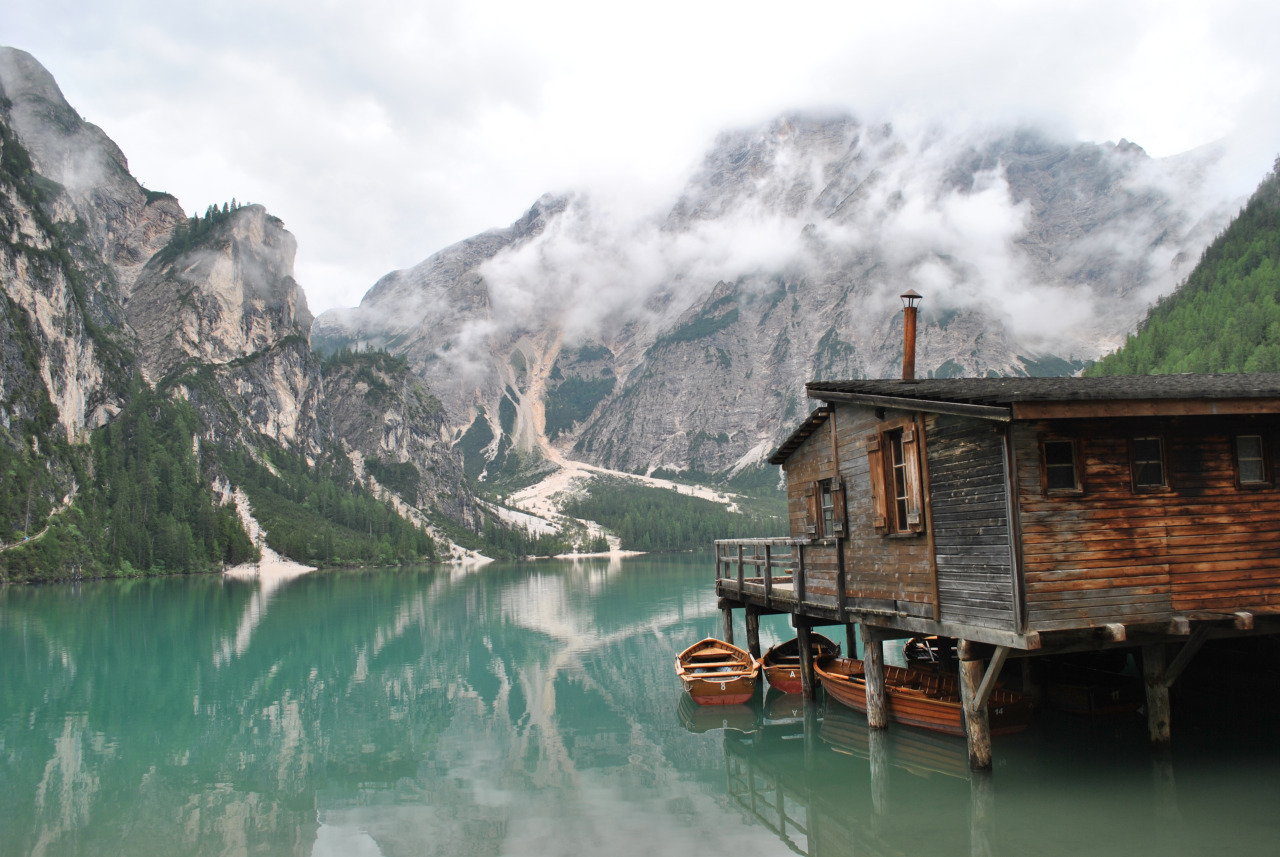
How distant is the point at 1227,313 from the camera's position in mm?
115812

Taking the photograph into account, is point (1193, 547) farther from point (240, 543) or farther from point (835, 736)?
point (240, 543)

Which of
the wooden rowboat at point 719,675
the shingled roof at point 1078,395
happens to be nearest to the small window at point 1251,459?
the shingled roof at point 1078,395

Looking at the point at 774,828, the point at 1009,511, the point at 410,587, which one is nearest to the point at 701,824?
the point at 774,828

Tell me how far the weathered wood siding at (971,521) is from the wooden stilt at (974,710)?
829 mm

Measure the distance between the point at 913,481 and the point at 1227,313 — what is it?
122 metres

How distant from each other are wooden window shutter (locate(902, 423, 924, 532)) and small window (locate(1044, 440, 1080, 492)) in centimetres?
295

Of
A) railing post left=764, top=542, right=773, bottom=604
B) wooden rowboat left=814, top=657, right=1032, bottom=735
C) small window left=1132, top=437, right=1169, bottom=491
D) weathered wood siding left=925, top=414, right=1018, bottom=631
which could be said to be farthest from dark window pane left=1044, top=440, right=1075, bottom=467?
railing post left=764, top=542, right=773, bottom=604

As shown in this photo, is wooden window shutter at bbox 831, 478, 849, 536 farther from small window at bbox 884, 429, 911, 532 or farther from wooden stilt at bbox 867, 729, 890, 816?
wooden stilt at bbox 867, 729, 890, 816

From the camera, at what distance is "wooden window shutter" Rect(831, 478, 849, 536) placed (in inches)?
941

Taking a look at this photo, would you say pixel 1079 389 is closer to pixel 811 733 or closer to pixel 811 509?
pixel 811 509

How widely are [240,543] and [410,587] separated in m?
62.7

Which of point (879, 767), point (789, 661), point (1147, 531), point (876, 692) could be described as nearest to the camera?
point (1147, 531)

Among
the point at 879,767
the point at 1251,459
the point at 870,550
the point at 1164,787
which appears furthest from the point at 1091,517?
the point at 879,767

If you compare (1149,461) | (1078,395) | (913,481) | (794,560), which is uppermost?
(1078,395)
